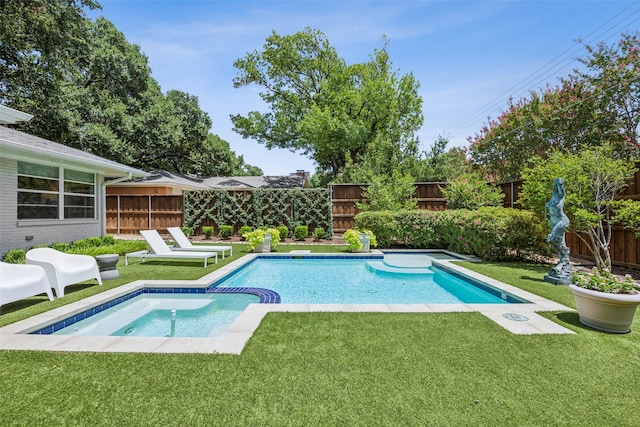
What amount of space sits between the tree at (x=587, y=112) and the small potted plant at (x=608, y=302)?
24.0 feet

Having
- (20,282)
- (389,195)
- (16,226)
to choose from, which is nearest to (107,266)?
(20,282)

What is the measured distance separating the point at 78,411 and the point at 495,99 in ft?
64.3

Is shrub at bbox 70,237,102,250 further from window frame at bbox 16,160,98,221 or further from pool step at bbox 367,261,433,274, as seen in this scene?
pool step at bbox 367,261,433,274

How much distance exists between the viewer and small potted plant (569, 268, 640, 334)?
3.62m

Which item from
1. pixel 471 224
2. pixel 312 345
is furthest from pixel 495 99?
pixel 312 345

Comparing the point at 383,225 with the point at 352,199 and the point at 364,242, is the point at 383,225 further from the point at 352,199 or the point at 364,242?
the point at 352,199

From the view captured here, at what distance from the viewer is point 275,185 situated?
22.7 meters

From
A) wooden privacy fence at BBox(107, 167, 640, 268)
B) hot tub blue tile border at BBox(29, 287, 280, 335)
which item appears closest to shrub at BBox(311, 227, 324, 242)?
wooden privacy fence at BBox(107, 167, 640, 268)

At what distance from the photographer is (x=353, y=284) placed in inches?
292

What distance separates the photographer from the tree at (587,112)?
430 inches

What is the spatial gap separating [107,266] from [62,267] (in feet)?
2.56

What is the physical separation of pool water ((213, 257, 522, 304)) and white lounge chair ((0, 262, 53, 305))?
277 centimetres

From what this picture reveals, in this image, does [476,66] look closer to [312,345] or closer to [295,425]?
[312,345]

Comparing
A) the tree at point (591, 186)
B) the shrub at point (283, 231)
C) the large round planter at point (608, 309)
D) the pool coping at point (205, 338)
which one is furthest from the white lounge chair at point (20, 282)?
the tree at point (591, 186)
